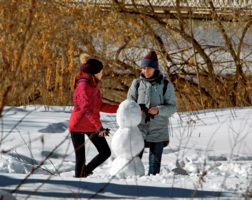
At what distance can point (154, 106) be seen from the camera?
4137mm

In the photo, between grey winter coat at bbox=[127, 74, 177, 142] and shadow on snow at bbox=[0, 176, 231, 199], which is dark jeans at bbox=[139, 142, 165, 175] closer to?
grey winter coat at bbox=[127, 74, 177, 142]

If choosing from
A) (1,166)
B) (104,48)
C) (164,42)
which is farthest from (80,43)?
(1,166)

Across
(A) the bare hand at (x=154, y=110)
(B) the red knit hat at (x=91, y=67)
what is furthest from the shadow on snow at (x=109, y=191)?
(B) the red knit hat at (x=91, y=67)

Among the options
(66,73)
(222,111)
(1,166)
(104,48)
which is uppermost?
(104,48)

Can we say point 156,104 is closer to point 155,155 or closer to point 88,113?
point 155,155

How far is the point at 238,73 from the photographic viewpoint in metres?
10.6

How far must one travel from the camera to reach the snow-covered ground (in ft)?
8.82

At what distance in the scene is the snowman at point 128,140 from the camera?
3766mm

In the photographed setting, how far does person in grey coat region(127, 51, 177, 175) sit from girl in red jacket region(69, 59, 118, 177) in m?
0.35

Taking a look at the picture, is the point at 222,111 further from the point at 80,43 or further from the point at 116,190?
the point at 116,190

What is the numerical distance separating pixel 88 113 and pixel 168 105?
77 cm

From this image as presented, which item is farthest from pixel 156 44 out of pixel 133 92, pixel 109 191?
pixel 109 191

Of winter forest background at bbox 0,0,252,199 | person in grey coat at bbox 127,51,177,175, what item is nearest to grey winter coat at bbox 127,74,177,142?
person in grey coat at bbox 127,51,177,175

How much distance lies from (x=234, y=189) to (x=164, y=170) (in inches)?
50.0
